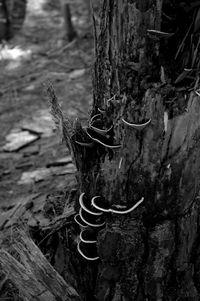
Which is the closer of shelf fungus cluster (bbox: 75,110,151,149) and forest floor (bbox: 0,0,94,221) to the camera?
shelf fungus cluster (bbox: 75,110,151,149)

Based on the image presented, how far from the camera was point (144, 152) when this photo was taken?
6.14 feet

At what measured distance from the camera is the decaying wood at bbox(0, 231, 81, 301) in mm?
2102

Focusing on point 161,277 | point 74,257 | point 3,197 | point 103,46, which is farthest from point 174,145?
point 3,197

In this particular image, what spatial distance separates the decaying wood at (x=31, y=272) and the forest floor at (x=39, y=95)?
638 mm

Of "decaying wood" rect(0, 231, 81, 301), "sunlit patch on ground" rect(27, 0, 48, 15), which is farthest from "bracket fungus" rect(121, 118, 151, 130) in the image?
"sunlit patch on ground" rect(27, 0, 48, 15)

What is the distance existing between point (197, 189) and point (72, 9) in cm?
791

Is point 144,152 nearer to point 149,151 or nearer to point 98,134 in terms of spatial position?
point 149,151

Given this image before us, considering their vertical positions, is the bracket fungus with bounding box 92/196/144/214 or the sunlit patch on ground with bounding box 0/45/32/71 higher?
the bracket fungus with bounding box 92/196/144/214

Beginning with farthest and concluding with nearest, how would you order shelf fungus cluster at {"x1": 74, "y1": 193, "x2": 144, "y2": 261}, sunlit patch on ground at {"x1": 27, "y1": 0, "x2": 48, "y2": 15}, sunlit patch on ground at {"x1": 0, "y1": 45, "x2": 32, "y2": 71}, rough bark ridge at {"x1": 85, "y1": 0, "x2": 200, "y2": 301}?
sunlit patch on ground at {"x1": 27, "y1": 0, "x2": 48, "y2": 15} → sunlit patch on ground at {"x1": 0, "y1": 45, "x2": 32, "y2": 71} → shelf fungus cluster at {"x1": 74, "y1": 193, "x2": 144, "y2": 261} → rough bark ridge at {"x1": 85, "y1": 0, "x2": 200, "y2": 301}

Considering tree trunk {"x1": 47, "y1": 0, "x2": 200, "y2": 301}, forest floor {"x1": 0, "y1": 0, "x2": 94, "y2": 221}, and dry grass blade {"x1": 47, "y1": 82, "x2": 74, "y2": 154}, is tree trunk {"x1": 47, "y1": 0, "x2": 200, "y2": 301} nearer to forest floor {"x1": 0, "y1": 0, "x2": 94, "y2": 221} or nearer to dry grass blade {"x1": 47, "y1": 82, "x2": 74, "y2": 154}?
dry grass blade {"x1": 47, "y1": 82, "x2": 74, "y2": 154}

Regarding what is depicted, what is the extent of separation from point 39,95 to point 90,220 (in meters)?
4.13

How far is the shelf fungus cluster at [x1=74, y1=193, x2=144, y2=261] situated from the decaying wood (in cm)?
22

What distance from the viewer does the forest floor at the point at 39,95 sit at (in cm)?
402

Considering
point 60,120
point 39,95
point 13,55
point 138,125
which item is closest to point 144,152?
point 138,125
